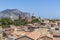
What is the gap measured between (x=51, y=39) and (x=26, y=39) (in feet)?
8.15

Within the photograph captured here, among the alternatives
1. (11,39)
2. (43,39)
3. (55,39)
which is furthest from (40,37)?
(11,39)

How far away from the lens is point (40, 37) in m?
17.7

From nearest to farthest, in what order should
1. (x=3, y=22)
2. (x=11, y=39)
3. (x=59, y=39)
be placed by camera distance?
1. (x=59, y=39)
2. (x=11, y=39)
3. (x=3, y=22)

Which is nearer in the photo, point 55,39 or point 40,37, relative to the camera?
point 55,39

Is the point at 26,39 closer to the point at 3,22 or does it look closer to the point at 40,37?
the point at 40,37

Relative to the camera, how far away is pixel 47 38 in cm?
1770

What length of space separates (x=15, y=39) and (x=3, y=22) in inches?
962

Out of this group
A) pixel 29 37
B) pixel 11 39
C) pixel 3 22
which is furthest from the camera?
pixel 3 22

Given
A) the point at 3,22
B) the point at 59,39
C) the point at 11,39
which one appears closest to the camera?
the point at 59,39

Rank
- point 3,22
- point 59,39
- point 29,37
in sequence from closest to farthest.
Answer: point 59,39, point 29,37, point 3,22

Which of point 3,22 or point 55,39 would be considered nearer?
point 55,39

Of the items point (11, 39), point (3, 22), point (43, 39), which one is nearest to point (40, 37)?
point (43, 39)

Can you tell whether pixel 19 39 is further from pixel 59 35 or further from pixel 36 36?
pixel 59 35

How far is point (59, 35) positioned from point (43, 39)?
1704 millimetres
